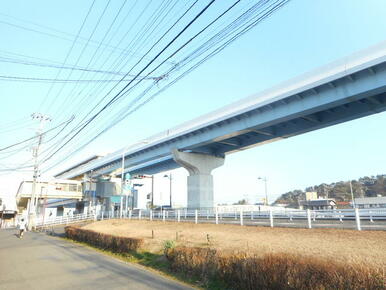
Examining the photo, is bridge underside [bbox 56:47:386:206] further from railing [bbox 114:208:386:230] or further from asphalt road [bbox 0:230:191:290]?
asphalt road [bbox 0:230:191:290]

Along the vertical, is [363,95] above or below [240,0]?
above

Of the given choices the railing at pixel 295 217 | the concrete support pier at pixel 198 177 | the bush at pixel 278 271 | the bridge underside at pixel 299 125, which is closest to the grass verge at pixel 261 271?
the bush at pixel 278 271

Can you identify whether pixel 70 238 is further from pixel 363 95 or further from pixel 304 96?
pixel 363 95

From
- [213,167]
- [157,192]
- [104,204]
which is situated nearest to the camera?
[213,167]

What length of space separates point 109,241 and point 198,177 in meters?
26.4

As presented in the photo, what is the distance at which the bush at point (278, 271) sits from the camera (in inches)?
214

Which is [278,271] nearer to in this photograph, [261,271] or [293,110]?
[261,271]

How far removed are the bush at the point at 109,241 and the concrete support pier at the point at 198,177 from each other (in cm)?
2112

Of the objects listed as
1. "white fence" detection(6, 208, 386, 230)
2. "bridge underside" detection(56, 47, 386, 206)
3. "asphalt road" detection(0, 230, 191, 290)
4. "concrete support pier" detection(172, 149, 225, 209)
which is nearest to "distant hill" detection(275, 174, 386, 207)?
"concrete support pier" detection(172, 149, 225, 209)

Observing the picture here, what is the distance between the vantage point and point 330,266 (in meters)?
6.00

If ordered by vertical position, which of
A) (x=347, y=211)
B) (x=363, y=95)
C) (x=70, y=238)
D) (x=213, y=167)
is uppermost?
(x=363, y=95)

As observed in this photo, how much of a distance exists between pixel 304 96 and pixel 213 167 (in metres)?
20.6

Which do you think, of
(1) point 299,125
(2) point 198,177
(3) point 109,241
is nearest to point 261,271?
(3) point 109,241

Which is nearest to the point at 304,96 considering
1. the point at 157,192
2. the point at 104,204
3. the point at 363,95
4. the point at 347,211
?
the point at 363,95
